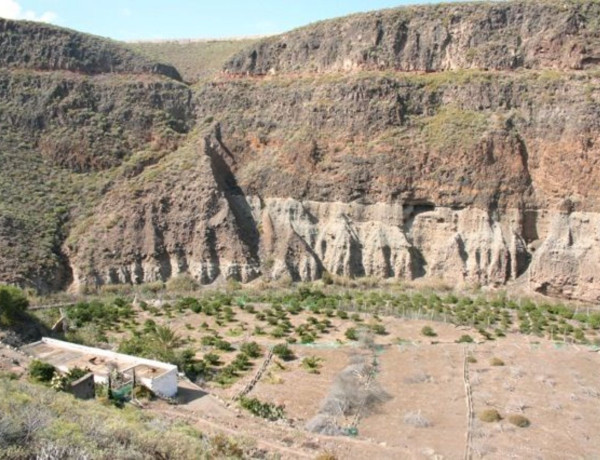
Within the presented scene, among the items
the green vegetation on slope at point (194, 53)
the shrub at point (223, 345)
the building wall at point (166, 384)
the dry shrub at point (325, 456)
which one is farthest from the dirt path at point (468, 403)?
the green vegetation on slope at point (194, 53)

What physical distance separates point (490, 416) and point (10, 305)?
2285cm

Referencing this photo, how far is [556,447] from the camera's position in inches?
842

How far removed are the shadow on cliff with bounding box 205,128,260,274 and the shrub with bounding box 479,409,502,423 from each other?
87.9 ft

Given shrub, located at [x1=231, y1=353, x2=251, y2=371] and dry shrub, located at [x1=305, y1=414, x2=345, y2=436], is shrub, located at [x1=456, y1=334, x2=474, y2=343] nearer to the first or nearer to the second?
shrub, located at [x1=231, y1=353, x2=251, y2=371]

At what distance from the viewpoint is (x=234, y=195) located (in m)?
52.5

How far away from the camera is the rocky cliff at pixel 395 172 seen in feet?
148

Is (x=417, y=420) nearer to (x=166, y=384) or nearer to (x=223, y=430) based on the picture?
(x=223, y=430)

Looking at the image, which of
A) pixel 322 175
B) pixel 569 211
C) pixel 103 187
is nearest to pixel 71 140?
pixel 103 187

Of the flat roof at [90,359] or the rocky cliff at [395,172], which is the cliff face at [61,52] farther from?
the flat roof at [90,359]

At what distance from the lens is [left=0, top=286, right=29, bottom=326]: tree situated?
99.9 feet

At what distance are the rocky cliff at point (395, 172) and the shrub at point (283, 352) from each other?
635 inches

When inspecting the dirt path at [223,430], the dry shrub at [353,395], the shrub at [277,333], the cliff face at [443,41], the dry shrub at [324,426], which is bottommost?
the dry shrub at [353,395]

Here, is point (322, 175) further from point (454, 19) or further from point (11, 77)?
point (11, 77)

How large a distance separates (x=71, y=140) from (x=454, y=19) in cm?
3456
